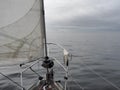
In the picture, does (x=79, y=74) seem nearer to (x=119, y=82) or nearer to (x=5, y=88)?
(x=119, y=82)

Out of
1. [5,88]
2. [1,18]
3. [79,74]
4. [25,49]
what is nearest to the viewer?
[1,18]

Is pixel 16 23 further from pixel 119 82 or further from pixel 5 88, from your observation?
pixel 119 82

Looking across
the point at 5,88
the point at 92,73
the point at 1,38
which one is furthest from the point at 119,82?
the point at 1,38

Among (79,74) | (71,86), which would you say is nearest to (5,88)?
(71,86)

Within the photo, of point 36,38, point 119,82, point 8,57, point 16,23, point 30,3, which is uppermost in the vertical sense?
point 30,3

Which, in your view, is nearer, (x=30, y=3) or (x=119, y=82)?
(x=30, y=3)

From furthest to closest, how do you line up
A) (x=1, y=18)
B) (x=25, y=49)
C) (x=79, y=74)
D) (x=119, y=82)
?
(x=79, y=74), (x=119, y=82), (x=25, y=49), (x=1, y=18)

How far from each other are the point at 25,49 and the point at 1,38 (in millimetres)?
1100

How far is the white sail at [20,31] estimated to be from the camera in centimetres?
751

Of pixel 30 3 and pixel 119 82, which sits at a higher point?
pixel 30 3

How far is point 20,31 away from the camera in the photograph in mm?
7762

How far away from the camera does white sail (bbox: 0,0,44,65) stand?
7508 mm

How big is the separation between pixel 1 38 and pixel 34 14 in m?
1.69

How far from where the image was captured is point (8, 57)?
7.67m
